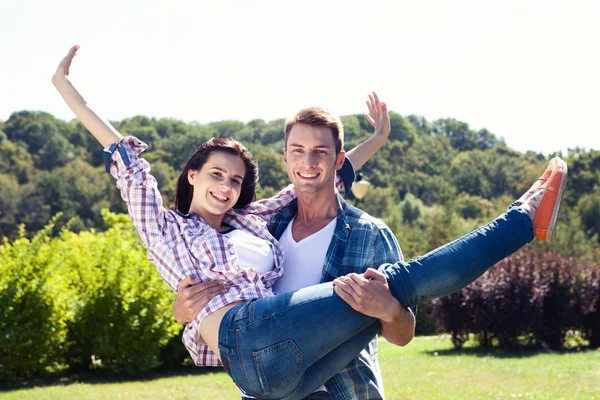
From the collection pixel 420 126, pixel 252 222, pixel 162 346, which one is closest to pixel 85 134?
pixel 420 126

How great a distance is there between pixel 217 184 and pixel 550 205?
147cm

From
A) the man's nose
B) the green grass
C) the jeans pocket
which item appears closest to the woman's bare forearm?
the man's nose

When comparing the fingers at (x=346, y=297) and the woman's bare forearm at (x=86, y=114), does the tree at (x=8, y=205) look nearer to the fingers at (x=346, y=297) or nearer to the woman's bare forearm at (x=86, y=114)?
the woman's bare forearm at (x=86, y=114)

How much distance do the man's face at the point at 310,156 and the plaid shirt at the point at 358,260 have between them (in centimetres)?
21

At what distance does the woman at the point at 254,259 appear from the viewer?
106 inches

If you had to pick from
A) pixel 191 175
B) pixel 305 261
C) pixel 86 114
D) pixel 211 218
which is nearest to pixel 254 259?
pixel 305 261

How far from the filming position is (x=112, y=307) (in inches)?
447

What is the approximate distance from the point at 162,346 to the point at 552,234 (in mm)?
9829

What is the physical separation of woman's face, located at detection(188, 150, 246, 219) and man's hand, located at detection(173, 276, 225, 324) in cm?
43

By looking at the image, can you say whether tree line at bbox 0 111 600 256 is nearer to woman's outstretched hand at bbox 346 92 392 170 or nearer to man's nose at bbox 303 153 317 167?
woman's outstretched hand at bbox 346 92 392 170

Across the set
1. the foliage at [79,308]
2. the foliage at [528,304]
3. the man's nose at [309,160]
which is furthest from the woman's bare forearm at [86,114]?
the foliage at [528,304]

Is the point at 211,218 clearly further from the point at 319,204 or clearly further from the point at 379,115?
the point at 379,115

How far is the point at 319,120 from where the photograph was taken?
3.15 meters

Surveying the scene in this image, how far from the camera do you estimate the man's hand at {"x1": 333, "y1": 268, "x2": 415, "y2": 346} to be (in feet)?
8.60
